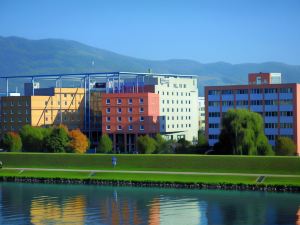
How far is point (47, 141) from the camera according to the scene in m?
100

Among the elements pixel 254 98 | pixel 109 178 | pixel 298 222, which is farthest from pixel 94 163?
pixel 298 222

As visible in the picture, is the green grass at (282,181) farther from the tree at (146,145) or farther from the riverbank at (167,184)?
the tree at (146,145)

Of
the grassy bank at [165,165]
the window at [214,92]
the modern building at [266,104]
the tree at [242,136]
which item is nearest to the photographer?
the grassy bank at [165,165]

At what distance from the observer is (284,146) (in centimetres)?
9038

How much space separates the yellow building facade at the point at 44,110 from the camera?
399 ft

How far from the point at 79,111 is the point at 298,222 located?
87220 mm

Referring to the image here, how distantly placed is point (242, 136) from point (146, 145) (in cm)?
2200

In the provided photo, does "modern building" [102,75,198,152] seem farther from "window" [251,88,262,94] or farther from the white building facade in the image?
"window" [251,88,262,94]

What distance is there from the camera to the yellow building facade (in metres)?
122

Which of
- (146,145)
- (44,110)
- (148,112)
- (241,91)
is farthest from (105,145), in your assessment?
(241,91)

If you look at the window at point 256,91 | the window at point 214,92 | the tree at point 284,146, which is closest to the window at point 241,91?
the window at point 256,91

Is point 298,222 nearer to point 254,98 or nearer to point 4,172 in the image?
point 4,172

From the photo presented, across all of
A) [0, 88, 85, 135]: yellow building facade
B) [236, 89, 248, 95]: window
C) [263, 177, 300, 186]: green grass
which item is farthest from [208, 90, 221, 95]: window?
[263, 177, 300, 186]: green grass

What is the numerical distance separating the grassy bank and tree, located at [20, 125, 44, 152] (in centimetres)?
1705
